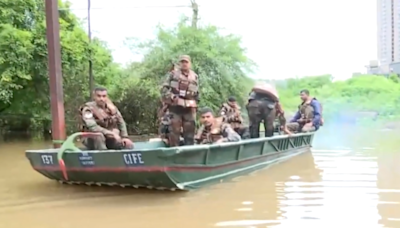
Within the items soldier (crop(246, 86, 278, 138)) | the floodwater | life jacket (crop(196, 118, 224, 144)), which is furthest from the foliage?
life jacket (crop(196, 118, 224, 144))

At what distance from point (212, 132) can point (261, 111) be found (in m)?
1.98

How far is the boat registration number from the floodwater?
1.51 ft

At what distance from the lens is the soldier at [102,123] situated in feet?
24.9

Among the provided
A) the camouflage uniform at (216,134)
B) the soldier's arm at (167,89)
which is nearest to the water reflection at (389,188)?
the camouflage uniform at (216,134)

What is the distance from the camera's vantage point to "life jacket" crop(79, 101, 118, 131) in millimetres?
7680

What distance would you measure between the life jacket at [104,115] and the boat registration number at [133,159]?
1.01 meters

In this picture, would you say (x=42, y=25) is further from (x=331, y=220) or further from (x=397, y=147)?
(x=331, y=220)

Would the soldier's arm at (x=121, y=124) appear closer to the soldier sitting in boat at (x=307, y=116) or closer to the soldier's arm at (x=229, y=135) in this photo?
the soldier's arm at (x=229, y=135)

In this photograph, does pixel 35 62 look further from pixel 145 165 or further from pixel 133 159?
pixel 145 165

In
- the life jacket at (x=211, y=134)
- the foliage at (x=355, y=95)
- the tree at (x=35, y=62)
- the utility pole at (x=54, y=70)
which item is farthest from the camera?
the foliage at (x=355, y=95)

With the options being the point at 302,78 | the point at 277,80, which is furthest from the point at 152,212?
the point at 302,78

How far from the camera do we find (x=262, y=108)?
33.5ft

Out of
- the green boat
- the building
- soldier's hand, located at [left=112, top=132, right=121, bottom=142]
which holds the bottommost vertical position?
the green boat

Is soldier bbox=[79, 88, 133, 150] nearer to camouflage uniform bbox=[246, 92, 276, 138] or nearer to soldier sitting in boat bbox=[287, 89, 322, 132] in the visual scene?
camouflage uniform bbox=[246, 92, 276, 138]
